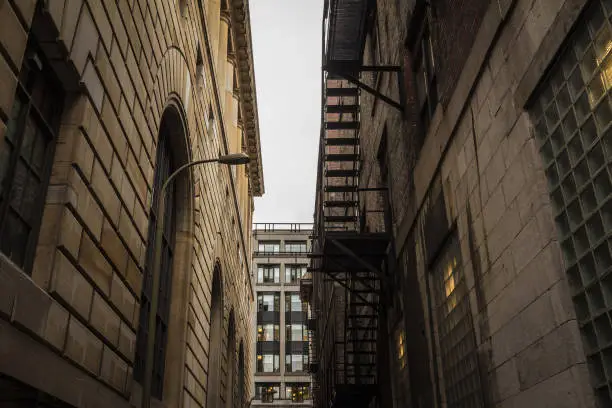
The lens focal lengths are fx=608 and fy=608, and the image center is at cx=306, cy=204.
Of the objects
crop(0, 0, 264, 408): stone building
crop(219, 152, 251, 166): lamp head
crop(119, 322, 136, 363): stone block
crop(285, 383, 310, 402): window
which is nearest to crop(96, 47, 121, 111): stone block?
crop(0, 0, 264, 408): stone building

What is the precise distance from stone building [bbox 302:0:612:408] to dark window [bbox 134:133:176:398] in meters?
4.61

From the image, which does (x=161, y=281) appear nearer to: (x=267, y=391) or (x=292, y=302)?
(x=267, y=391)

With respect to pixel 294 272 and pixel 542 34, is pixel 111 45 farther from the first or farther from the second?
A: pixel 294 272

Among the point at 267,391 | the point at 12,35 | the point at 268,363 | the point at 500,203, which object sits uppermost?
the point at 268,363

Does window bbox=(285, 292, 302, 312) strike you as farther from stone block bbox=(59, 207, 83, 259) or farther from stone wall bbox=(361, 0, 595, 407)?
stone block bbox=(59, 207, 83, 259)

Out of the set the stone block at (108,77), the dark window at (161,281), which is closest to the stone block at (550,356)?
the stone block at (108,77)

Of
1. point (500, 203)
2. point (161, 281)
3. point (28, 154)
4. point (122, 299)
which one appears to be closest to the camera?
point (28, 154)

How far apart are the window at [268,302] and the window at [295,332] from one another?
10.4 ft

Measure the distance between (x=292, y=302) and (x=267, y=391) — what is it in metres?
13.4

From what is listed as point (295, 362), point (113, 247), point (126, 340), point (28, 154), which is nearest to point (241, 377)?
point (126, 340)

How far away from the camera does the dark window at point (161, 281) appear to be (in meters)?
13.7

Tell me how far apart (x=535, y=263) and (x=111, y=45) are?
23.7 ft

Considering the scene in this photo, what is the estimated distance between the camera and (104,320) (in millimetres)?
9438

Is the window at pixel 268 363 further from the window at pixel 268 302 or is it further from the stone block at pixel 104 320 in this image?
the stone block at pixel 104 320
